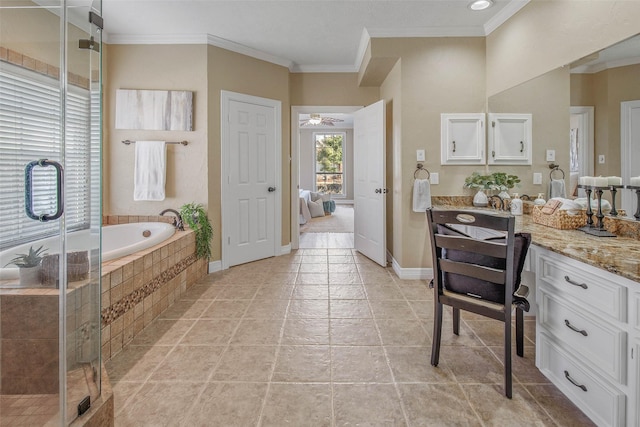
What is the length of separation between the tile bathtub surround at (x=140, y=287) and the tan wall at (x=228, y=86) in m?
0.73

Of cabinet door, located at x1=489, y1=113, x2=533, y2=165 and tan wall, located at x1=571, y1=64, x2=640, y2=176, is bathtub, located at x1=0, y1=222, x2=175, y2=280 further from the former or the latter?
cabinet door, located at x1=489, y1=113, x2=533, y2=165

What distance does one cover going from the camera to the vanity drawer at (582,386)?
1.26 metres

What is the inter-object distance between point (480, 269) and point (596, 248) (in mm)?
531

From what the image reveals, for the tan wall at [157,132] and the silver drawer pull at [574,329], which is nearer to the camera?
the silver drawer pull at [574,329]

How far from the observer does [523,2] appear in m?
2.78

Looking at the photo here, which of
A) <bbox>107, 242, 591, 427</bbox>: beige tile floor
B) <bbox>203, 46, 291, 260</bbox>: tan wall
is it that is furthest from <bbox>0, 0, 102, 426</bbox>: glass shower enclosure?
<bbox>203, 46, 291, 260</bbox>: tan wall

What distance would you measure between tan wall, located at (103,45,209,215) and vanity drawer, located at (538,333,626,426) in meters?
3.24

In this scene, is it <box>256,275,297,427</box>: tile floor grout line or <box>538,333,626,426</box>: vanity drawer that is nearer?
<box>538,333,626,426</box>: vanity drawer

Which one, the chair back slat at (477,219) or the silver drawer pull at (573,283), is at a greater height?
the chair back slat at (477,219)

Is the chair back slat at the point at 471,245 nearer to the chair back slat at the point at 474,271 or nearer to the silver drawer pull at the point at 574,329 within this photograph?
the chair back slat at the point at 474,271

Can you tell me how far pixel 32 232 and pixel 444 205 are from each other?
10.3 feet

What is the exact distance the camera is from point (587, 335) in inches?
55.2

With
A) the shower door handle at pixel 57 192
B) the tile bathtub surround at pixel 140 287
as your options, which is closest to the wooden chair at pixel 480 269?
the shower door handle at pixel 57 192

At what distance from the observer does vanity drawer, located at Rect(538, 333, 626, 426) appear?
1.26 metres
